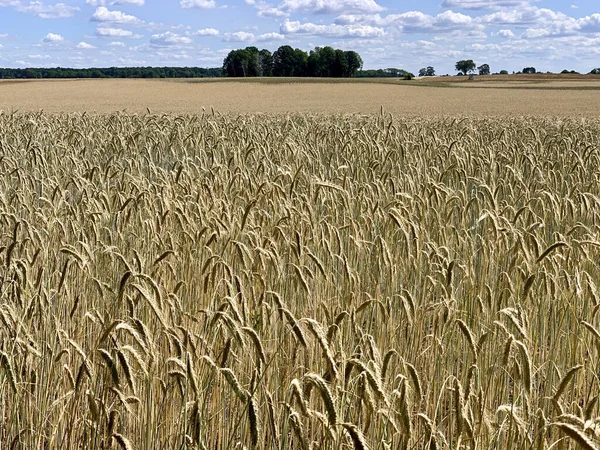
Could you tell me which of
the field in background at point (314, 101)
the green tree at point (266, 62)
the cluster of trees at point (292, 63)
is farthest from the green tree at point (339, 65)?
the field in background at point (314, 101)

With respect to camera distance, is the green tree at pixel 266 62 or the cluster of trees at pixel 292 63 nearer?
the cluster of trees at pixel 292 63

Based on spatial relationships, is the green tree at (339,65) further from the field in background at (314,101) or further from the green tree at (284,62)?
the field in background at (314,101)

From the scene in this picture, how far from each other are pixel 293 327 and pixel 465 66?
11255 cm

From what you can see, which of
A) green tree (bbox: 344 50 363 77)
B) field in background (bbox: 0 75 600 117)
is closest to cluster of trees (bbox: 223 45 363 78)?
green tree (bbox: 344 50 363 77)

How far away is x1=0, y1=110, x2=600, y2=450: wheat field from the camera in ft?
6.29

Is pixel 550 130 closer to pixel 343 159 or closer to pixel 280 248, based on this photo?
pixel 343 159

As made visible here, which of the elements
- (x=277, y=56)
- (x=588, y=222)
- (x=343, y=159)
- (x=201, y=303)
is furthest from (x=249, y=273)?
(x=277, y=56)

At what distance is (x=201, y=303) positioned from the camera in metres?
3.39

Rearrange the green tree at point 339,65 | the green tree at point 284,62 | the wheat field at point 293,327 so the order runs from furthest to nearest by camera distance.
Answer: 1. the green tree at point 284,62
2. the green tree at point 339,65
3. the wheat field at point 293,327

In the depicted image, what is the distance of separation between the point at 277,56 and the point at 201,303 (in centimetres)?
10770

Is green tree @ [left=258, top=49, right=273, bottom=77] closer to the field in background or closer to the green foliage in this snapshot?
the green foliage

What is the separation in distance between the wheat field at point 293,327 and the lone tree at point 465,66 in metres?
107

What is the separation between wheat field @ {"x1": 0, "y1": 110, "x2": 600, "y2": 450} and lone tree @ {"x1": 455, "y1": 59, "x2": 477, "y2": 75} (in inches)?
4215

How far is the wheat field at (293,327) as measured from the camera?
1916 millimetres
